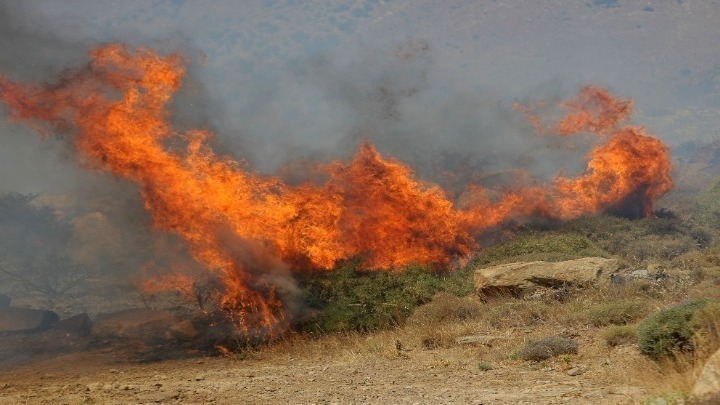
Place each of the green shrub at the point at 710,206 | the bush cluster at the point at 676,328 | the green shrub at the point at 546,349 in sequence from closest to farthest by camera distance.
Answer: the bush cluster at the point at 676,328 → the green shrub at the point at 546,349 → the green shrub at the point at 710,206

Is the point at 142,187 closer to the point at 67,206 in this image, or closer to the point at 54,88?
the point at 54,88

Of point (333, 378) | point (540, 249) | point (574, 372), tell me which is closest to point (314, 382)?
point (333, 378)

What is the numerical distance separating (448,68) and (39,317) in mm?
131049

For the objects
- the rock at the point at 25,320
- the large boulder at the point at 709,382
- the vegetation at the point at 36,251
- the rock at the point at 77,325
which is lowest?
the large boulder at the point at 709,382

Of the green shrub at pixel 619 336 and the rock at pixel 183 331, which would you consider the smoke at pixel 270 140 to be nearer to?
the rock at pixel 183 331

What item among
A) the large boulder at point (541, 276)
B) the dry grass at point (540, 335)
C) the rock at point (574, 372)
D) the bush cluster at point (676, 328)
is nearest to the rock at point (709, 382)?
the dry grass at point (540, 335)

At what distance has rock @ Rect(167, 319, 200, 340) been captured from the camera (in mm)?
20203

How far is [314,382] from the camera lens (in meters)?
12.8

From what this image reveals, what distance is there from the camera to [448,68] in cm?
14362

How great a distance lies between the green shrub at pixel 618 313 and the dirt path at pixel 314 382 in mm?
3706

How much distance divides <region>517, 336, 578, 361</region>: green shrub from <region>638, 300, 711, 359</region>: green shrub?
3404 mm

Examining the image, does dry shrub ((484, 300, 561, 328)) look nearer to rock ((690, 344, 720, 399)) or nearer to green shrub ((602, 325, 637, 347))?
green shrub ((602, 325, 637, 347))

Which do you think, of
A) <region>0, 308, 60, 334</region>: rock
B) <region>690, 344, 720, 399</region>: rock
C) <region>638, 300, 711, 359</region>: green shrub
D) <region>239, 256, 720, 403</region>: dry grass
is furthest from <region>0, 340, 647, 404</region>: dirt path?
<region>0, 308, 60, 334</region>: rock

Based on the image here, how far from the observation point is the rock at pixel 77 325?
2181 cm
